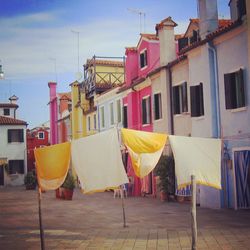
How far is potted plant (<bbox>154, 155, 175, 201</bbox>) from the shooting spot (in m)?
19.2

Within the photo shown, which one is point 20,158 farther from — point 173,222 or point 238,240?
point 238,240

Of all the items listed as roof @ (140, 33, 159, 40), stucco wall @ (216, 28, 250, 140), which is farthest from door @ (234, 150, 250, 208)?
roof @ (140, 33, 159, 40)

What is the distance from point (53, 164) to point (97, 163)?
0.92 meters

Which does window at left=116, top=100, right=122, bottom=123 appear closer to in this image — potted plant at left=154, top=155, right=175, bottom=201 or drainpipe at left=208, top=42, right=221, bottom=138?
potted plant at left=154, top=155, right=175, bottom=201

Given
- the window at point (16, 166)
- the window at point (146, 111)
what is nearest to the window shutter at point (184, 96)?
the window at point (146, 111)

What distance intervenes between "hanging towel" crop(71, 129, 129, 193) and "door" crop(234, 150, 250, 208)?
7.00 meters

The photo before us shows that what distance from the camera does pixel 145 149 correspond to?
8969 mm

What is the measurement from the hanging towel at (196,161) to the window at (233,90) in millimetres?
6594

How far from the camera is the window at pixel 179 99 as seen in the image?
19.2m

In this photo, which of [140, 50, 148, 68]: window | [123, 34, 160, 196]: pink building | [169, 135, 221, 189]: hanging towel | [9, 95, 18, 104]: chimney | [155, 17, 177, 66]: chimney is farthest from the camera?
[9, 95, 18, 104]: chimney

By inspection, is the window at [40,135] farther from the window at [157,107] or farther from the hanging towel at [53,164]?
the hanging towel at [53,164]

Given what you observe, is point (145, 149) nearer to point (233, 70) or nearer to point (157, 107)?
point (233, 70)

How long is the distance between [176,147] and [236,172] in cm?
780

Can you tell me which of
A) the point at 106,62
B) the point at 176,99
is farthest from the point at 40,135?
the point at 176,99
